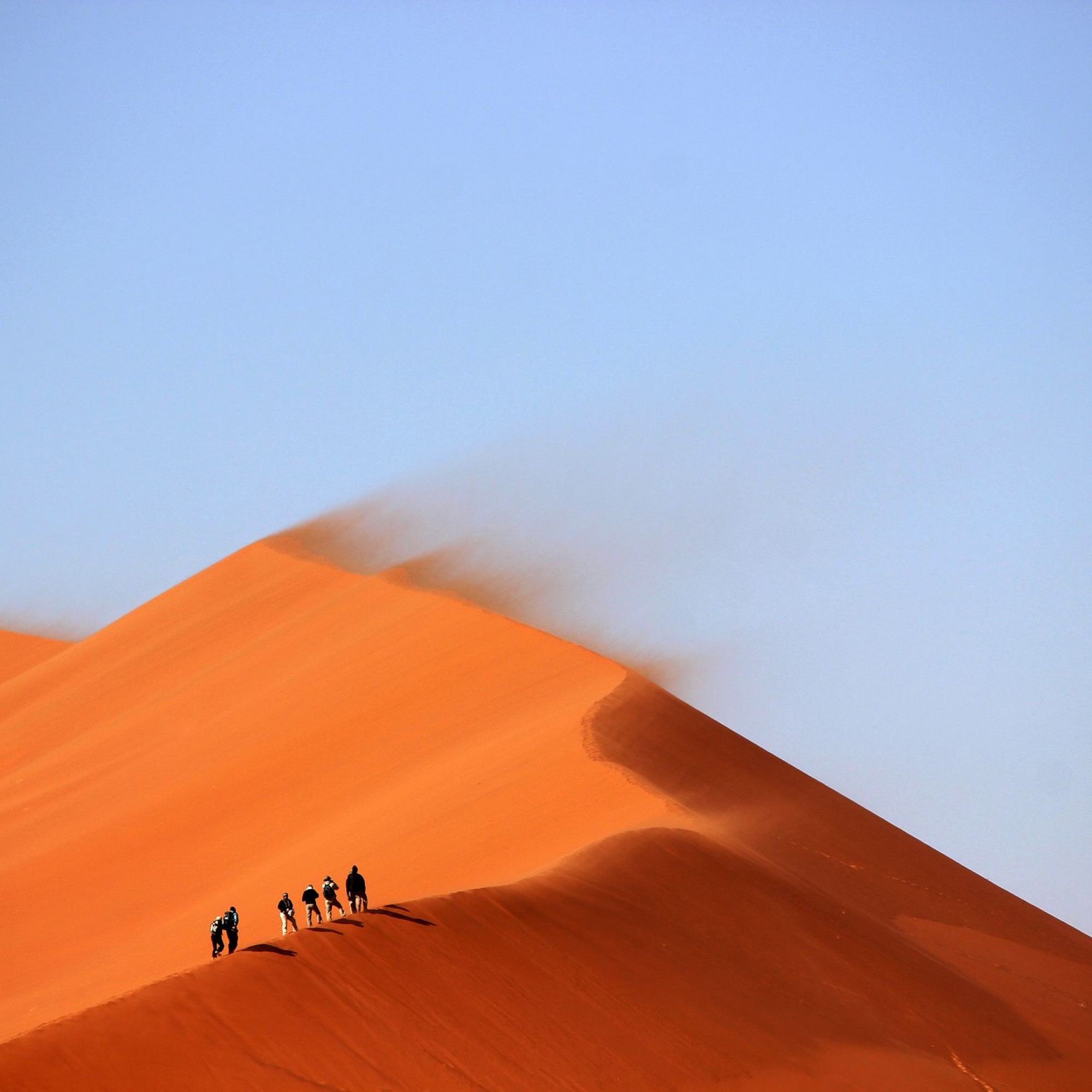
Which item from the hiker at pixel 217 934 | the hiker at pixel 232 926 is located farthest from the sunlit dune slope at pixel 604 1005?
the hiker at pixel 217 934

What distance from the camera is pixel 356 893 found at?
55.9 feet

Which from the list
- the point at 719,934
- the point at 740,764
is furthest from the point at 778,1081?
the point at 740,764

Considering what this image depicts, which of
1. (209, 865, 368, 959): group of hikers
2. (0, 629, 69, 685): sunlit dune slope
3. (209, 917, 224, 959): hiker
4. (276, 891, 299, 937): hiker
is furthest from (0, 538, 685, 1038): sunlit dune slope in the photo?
(0, 629, 69, 685): sunlit dune slope

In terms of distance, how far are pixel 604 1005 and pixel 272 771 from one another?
14710 millimetres

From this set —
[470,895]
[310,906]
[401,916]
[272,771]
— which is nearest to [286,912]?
[310,906]

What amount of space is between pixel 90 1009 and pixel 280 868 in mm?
10989

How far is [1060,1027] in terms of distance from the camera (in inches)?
898

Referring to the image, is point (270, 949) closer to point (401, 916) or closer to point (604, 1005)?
point (401, 916)

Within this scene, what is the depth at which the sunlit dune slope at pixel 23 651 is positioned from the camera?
57.3 meters

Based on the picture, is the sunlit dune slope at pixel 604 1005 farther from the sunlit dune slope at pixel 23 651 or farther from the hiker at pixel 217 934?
the sunlit dune slope at pixel 23 651

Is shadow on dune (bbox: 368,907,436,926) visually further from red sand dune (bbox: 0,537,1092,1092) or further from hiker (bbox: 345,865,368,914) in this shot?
hiker (bbox: 345,865,368,914)

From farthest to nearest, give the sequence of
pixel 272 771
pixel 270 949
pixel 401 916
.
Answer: pixel 272 771
pixel 401 916
pixel 270 949

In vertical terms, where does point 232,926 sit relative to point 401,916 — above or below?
above

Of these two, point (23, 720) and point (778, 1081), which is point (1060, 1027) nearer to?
point (778, 1081)
